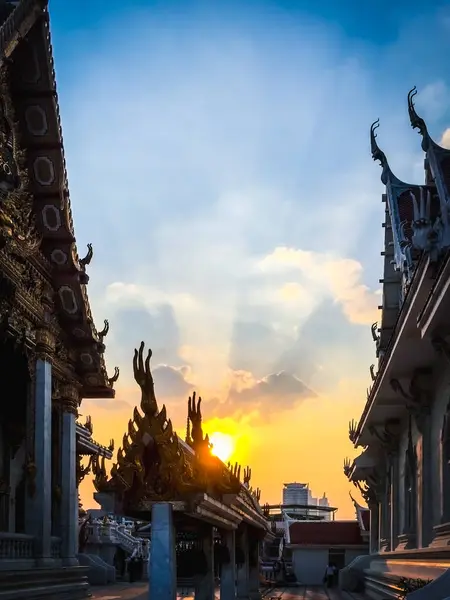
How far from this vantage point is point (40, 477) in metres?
14.8

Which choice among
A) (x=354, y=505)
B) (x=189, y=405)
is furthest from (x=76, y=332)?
(x=354, y=505)

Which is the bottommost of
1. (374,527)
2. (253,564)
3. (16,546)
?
(374,527)

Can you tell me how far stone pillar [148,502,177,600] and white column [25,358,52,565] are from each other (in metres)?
7.32

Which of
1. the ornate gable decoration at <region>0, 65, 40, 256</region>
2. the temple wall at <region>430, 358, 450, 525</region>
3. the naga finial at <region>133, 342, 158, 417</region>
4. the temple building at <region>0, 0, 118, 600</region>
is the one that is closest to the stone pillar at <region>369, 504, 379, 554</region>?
the temple building at <region>0, 0, 118, 600</region>

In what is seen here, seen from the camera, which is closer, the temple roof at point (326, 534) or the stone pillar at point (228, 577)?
the stone pillar at point (228, 577)

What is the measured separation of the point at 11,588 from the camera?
42.0ft

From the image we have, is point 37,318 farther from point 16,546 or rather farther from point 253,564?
point 253,564

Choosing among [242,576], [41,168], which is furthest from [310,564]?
[41,168]

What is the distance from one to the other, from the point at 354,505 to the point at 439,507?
1276 inches

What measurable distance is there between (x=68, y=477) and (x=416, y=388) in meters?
7.76

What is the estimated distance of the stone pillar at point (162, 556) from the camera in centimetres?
770

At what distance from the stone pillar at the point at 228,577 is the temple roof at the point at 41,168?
579cm

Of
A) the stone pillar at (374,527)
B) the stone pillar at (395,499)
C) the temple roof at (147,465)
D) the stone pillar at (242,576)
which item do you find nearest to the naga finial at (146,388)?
the temple roof at (147,465)

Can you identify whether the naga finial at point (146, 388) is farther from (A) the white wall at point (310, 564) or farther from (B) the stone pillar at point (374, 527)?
(A) the white wall at point (310, 564)
